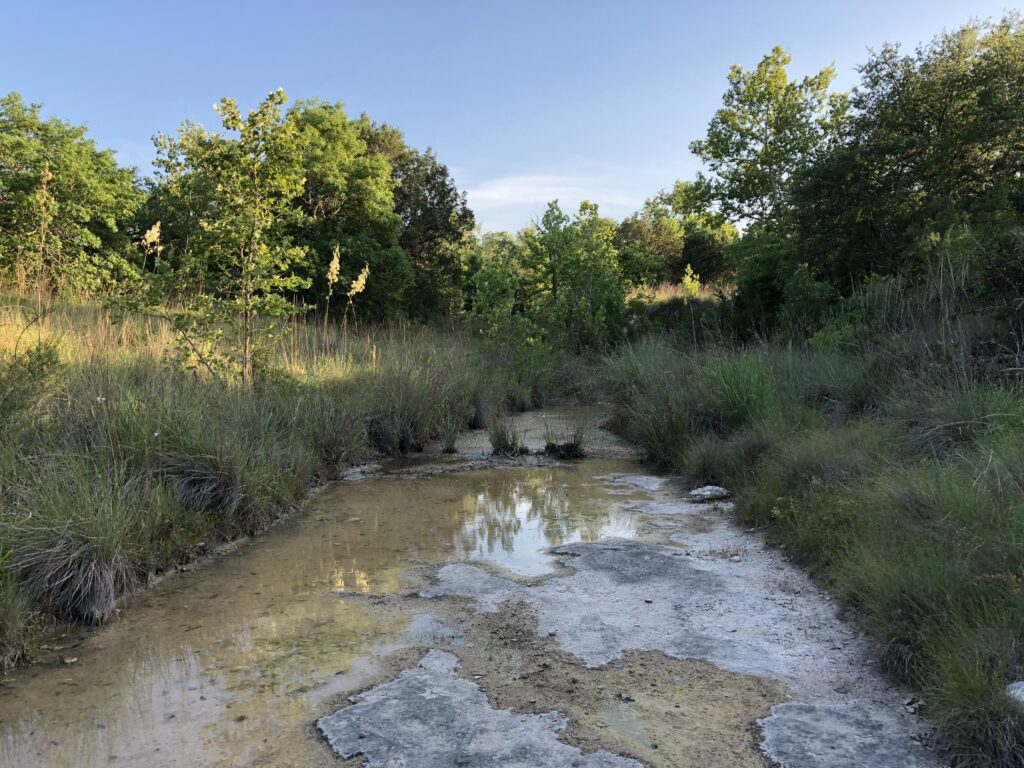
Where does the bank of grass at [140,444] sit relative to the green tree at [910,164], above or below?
below

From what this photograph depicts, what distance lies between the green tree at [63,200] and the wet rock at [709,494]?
950cm

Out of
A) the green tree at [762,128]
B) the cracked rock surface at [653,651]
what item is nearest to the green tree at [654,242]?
the green tree at [762,128]

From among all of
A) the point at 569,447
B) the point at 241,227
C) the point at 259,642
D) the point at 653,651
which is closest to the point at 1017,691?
the point at 653,651

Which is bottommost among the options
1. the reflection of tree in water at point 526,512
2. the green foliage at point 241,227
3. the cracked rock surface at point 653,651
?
the reflection of tree in water at point 526,512

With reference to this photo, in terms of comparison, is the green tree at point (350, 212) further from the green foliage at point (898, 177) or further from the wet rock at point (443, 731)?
the wet rock at point (443, 731)

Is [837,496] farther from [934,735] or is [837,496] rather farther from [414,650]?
[414,650]

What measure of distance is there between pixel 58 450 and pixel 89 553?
4.18ft

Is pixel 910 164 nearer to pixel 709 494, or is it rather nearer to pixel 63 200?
pixel 709 494

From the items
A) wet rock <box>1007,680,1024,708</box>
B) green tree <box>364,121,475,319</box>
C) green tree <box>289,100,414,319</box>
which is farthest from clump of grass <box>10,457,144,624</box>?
green tree <box>364,121,475,319</box>

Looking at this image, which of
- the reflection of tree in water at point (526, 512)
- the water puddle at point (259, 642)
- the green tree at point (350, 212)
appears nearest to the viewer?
the water puddle at point (259, 642)

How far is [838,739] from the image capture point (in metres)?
2.33

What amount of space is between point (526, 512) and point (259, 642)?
108 inches

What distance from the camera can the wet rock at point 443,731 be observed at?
2258mm

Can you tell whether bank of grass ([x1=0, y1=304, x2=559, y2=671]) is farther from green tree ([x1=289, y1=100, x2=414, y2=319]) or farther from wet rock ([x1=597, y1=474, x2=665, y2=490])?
green tree ([x1=289, y1=100, x2=414, y2=319])
